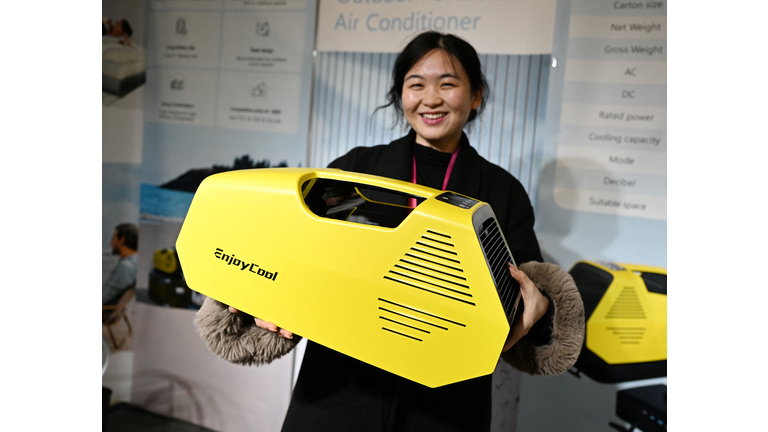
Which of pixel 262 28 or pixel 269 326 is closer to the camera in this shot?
pixel 269 326

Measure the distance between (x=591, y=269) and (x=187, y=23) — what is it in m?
1.80

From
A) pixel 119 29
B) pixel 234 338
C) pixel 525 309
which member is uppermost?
pixel 119 29

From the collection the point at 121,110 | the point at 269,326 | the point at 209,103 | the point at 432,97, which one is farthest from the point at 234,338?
the point at 121,110

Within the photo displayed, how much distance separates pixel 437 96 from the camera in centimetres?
84

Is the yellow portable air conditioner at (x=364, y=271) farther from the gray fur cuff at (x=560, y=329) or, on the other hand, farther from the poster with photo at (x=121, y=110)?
the poster with photo at (x=121, y=110)

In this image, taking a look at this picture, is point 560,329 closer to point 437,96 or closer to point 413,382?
point 413,382

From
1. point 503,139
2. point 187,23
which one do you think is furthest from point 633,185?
point 187,23

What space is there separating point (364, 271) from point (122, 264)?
1762 millimetres

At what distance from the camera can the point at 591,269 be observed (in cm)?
135

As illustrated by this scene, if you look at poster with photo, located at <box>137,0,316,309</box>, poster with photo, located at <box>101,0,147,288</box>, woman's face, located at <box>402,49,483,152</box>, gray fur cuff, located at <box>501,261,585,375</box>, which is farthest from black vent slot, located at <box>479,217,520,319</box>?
poster with photo, located at <box>101,0,147,288</box>

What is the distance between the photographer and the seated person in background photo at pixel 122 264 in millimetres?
1914

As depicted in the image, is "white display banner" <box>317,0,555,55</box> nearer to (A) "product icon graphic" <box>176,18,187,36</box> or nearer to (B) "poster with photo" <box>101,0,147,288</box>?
(A) "product icon graphic" <box>176,18,187,36</box>

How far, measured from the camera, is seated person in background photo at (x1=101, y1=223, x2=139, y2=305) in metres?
1.91

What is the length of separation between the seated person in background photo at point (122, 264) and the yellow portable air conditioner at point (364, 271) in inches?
57.6
